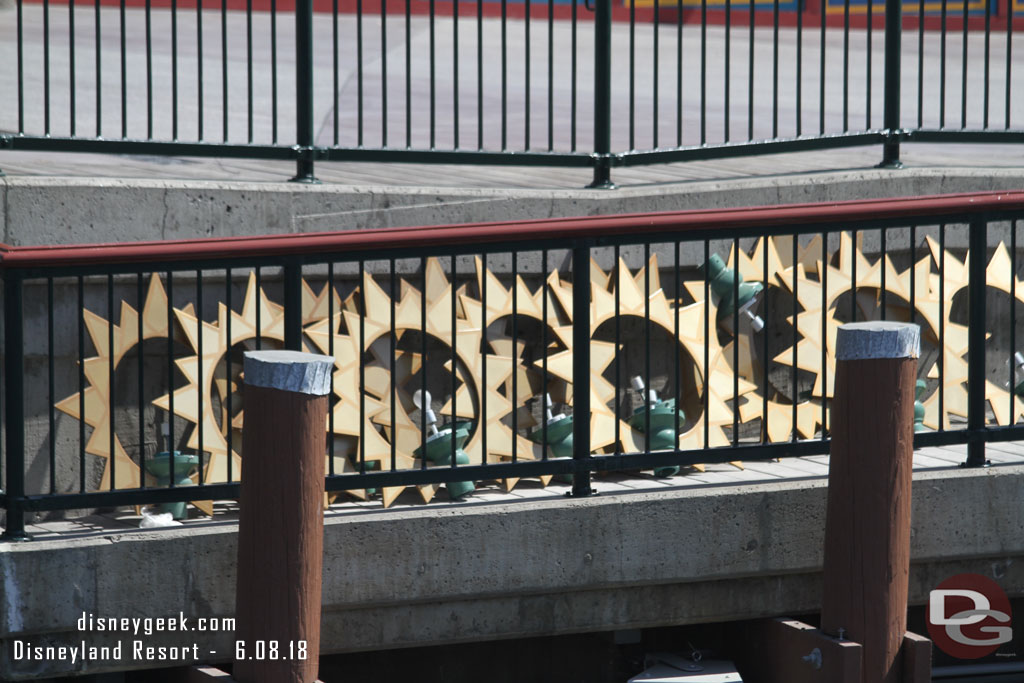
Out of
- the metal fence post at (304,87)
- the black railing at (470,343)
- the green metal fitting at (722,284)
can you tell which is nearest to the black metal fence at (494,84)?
the metal fence post at (304,87)

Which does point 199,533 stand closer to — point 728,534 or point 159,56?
point 728,534

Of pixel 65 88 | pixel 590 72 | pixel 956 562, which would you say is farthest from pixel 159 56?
pixel 956 562

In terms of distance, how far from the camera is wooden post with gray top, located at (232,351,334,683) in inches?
177

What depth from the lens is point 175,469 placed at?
562 centimetres

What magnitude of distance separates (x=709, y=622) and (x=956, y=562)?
1.00m

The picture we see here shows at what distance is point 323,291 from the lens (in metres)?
5.75

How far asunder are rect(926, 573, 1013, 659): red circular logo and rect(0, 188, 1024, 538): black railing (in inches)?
21.7

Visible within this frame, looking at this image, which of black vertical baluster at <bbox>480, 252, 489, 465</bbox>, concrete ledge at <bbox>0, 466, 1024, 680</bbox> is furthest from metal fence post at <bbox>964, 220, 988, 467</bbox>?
black vertical baluster at <bbox>480, 252, 489, 465</bbox>

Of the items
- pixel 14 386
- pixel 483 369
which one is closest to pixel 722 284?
pixel 483 369

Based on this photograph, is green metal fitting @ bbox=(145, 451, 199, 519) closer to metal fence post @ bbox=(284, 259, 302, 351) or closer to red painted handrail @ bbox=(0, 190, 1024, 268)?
A: metal fence post @ bbox=(284, 259, 302, 351)

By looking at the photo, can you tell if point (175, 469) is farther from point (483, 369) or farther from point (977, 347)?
point (977, 347)

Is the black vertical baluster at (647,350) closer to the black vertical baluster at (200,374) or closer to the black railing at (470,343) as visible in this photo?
the black railing at (470,343)

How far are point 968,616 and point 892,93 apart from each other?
280 cm

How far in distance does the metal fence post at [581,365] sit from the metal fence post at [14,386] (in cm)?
188
